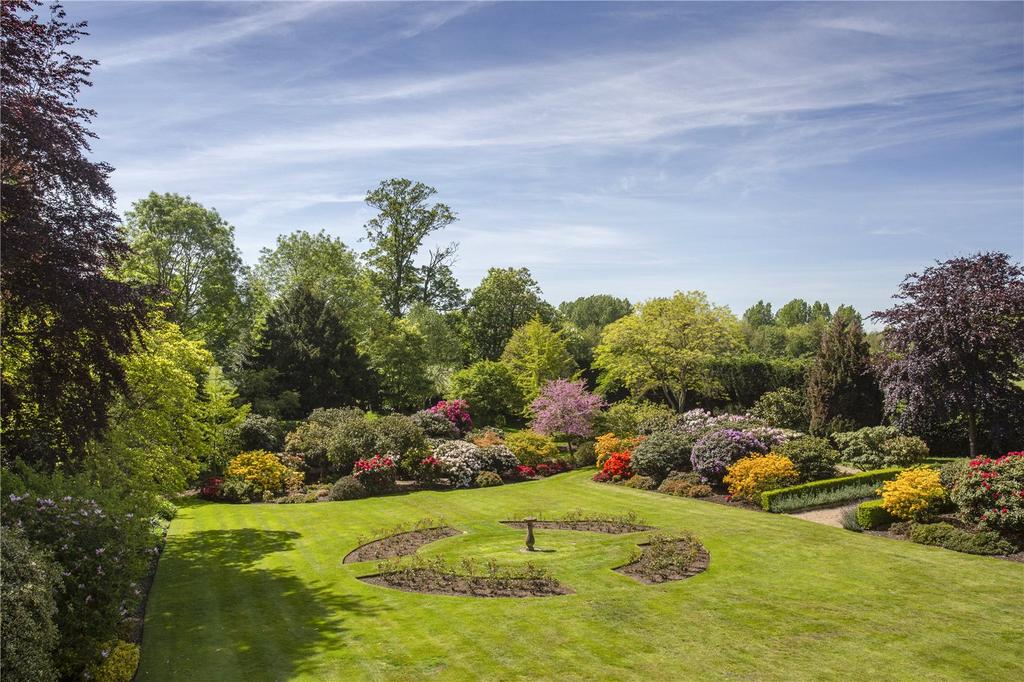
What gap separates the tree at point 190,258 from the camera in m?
39.4

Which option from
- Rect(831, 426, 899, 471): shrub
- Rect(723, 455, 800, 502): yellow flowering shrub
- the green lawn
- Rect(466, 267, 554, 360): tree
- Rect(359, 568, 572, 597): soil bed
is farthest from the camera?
Rect(466, 267, 554, 360): tree

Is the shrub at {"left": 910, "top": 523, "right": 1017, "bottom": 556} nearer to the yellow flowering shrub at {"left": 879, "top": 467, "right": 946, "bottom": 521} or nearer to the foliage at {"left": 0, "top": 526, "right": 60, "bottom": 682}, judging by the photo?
the yellow flowering shrub at {"left": 879, "top": 467, "right": 946, "bottom": 521}

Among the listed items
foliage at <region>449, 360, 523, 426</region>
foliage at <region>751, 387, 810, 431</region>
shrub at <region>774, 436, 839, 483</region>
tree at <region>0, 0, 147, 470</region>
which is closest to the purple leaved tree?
foliage at <region>449, 360, 523, 426</region>

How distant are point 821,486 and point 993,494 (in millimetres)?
5670

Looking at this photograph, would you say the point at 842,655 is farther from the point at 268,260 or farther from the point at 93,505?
the point at 268,260

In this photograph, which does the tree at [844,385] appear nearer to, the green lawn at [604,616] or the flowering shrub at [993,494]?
the flowering shrub at [993,494]

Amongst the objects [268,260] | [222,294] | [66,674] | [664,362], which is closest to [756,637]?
[66,674]

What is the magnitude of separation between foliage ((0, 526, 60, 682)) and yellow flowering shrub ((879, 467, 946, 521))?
767 inches

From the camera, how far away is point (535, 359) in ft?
136

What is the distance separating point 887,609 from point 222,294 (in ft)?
134

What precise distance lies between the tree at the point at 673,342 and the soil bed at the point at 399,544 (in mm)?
22589

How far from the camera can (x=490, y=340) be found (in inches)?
2308

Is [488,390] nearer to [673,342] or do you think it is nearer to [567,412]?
[567,412]

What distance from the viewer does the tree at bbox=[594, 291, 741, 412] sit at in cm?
3928
